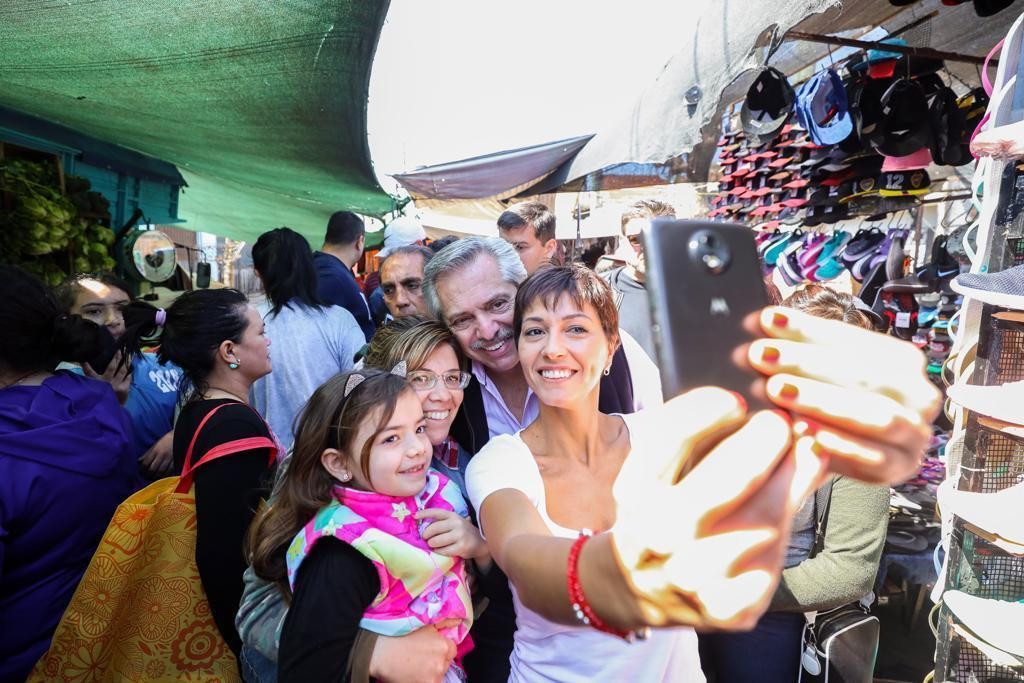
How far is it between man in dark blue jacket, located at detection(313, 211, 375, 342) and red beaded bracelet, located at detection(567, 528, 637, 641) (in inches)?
127

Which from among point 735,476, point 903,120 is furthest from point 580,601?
point 903,120

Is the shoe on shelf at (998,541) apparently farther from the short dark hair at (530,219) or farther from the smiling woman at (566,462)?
the short dark hair at (530,219)

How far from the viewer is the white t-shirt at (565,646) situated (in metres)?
1.28

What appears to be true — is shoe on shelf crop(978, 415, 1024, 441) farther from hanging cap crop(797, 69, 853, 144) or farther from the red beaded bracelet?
hanging cap crop(797, 69, 853, 144)

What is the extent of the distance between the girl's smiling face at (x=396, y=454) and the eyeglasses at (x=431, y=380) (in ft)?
0.65

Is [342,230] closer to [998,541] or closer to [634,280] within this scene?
[634,280]

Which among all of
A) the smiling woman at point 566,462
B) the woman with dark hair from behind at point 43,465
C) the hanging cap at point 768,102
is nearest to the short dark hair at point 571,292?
the smiling woman at point 566,462

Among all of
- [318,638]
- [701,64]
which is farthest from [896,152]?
[318,638]

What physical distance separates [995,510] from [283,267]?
2.82m

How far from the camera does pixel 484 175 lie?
7.81m

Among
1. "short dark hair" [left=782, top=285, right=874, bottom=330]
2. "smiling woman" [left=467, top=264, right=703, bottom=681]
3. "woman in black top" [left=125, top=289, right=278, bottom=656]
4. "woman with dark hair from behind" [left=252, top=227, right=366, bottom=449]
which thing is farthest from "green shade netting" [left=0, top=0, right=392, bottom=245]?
"short dark hair" [left=782, top=285, right=874, bottom=330]

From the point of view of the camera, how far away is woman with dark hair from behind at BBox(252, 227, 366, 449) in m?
2.82

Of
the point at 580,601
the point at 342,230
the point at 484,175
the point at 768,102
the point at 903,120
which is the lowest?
the point at 580,601

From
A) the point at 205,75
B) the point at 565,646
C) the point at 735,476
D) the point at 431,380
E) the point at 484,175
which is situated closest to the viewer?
the point at 735,476
